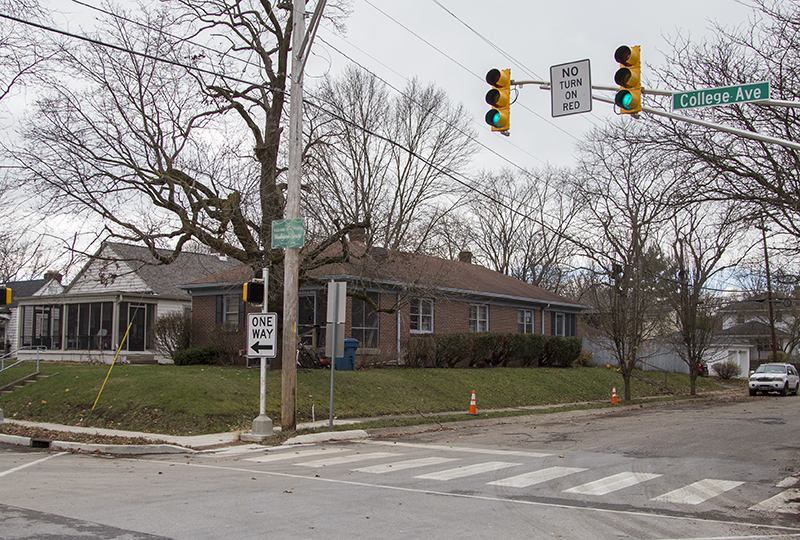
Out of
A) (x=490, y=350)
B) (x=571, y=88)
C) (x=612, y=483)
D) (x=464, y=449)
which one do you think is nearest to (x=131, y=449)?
(x=464, y=449)

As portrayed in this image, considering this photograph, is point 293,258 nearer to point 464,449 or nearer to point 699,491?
point 464,449

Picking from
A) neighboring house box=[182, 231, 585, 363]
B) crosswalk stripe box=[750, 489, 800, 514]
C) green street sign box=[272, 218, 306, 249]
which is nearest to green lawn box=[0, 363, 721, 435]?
neighboring house box=[182, 231, 585, 363]

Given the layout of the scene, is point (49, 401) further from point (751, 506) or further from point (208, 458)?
point (751, 506)

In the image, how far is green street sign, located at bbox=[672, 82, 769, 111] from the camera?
1016 cm

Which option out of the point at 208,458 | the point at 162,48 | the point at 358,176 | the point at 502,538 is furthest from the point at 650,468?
the point at 358,176

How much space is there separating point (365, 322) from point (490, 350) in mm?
5804

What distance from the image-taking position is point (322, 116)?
2503 centimetres

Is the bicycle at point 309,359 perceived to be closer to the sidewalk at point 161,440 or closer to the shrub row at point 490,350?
the shrub row at point 490,350

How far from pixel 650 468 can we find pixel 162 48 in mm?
16100

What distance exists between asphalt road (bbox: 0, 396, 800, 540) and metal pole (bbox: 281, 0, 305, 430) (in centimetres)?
136

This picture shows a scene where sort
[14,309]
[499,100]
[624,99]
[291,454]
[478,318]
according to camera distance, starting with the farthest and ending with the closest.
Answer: [14,309] < [478,318] < [291,454] < [499,100] < [624,99]

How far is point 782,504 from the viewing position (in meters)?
8.48

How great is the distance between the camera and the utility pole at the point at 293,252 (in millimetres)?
14406

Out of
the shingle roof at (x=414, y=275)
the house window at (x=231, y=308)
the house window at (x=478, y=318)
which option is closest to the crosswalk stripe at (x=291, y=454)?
the shingle roof at (x=414, y=275)
